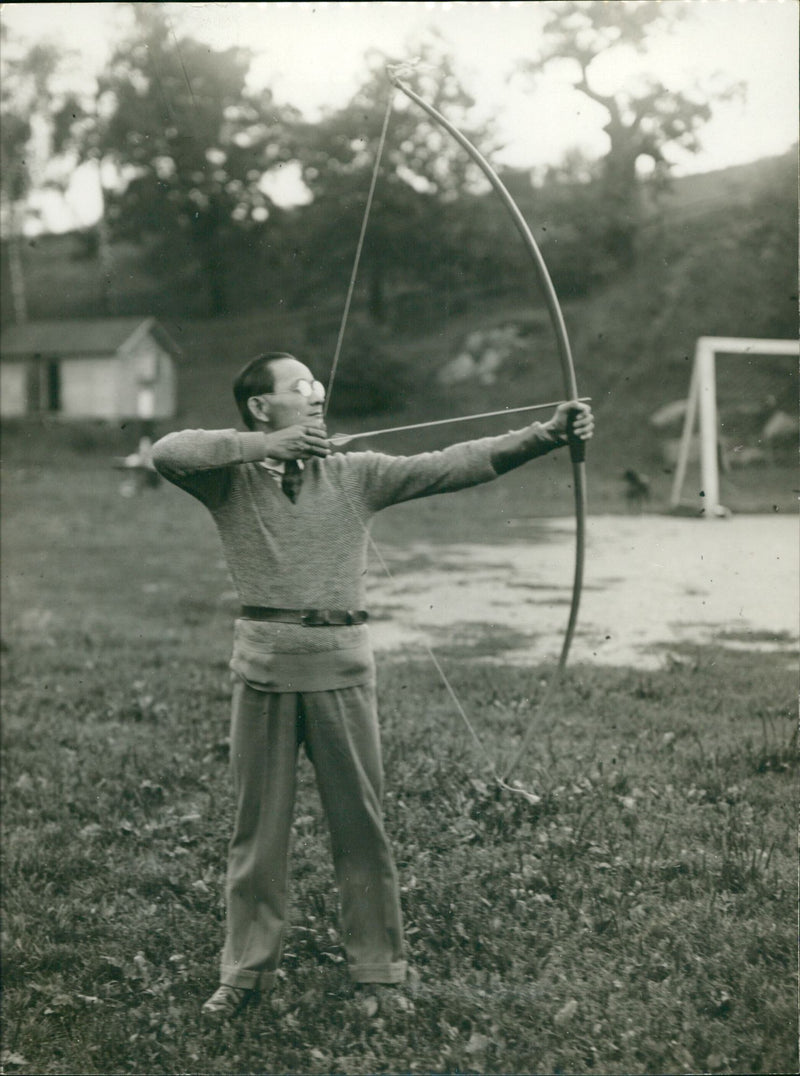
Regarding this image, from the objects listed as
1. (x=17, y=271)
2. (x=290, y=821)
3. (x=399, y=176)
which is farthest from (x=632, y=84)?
(x=17, y=271)

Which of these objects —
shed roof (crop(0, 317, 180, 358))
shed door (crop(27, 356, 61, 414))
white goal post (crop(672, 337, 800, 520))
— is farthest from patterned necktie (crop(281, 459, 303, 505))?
shed door (crop(27, 356, 61, 414))

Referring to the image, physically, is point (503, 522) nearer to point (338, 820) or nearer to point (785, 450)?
point (785, 450)

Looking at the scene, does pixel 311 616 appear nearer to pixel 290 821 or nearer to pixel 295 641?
pixel 295 641

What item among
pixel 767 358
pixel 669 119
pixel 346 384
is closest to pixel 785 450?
pixel 767 358

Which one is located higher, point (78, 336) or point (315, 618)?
point (78, 336)

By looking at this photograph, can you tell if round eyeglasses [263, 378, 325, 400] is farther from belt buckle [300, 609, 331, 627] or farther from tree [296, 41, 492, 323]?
tree [296, 41, 492, 323]

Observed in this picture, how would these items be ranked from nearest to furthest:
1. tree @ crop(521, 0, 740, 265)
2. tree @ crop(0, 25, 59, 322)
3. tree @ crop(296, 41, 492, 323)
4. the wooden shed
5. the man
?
the man → tree @ crop(521, 0, 740, 265) → tree @ crop(296, 41, 492, 323) → tree @ crop(0, 25, 59, 322) → the wooden shed

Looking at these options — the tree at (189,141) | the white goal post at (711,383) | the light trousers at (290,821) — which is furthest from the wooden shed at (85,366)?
the light trousers at (290,821)
